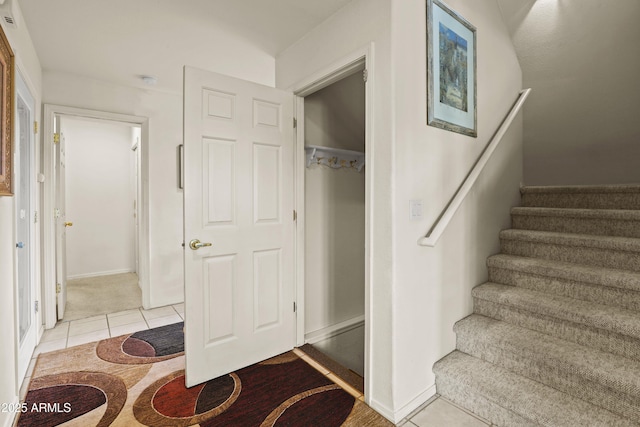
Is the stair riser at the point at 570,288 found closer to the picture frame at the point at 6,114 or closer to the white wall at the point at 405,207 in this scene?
the white wall at the point at 405,207

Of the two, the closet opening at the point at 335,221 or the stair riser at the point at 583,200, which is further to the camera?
the closet opening at the point at 335,221

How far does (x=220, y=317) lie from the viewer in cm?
209

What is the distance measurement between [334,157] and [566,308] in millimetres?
1921

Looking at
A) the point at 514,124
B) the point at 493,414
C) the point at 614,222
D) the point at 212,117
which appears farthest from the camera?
the point at 514,124

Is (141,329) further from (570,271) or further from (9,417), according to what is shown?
(570,271)

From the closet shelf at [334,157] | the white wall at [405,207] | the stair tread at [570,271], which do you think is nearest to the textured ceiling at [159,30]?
the white wall at [405,207]

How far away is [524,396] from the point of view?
1.57m

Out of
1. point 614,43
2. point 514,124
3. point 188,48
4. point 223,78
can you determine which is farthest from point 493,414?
point 614,43

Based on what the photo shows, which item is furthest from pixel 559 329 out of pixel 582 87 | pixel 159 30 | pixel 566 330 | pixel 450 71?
pixel 159 30

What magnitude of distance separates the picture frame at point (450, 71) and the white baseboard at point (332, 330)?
1.93 metres

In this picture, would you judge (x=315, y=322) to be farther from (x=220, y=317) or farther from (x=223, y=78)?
(x=223, y=78)

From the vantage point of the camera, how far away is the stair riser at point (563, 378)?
4.59 ft

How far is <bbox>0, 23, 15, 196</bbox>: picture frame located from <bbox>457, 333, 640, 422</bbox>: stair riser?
2.64 meters

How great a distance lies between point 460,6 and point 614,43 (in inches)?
76.1
